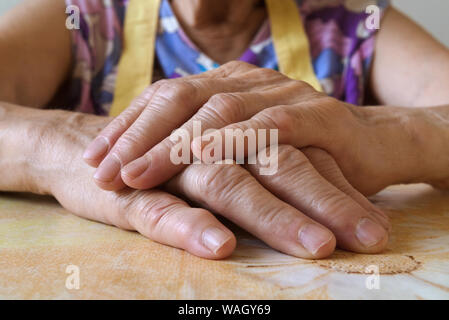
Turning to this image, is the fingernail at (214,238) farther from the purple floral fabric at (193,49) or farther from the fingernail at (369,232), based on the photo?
the purple floral fabric at (193,49)

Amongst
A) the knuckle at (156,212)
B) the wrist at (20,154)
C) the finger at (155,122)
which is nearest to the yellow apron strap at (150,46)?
the wrist at (20,154)

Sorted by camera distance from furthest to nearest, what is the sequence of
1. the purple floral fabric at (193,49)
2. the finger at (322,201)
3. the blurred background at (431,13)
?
the blurred background at (431,13) < the purple floral fabric at (193,49) < the finger at (322,201)

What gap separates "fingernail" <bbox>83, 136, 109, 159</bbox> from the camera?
A: 57 cm

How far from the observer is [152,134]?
0.56m

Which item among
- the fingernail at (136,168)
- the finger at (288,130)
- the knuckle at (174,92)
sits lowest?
the fingernail at (136,168)

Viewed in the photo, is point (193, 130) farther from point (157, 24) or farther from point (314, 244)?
point (157, 24)

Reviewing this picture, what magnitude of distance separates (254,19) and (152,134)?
2.30 feet

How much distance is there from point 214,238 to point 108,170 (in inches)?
6.7

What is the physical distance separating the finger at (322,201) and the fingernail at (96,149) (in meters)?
0.19

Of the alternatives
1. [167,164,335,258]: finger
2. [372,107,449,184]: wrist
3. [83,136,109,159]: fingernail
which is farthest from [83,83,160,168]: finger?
[372,107,449,184]: wrist

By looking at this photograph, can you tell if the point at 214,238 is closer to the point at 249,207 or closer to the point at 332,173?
the point at 249,207

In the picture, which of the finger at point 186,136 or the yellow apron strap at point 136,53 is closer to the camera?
the finger at point 186,136

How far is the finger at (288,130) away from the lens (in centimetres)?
52
